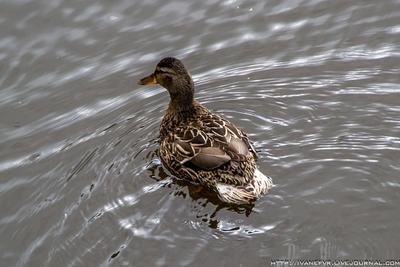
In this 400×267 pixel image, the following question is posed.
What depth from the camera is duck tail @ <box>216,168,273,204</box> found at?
8.07 meters

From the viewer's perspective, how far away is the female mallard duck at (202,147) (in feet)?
27.0

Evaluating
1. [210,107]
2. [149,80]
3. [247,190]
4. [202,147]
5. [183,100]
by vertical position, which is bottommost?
[247,190]

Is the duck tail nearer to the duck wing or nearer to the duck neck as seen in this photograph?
the duck wing

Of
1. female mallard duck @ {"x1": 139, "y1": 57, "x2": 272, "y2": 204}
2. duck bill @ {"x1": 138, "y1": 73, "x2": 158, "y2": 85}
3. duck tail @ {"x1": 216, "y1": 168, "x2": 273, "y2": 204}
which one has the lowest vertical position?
duck tail @ {"x1": 216, "y1": 168, "x2": 273, "y2": 204}

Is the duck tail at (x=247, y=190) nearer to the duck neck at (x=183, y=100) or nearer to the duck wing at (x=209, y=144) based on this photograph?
the duck wing at (x=209, y=144)

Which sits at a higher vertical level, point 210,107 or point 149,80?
point 149,80

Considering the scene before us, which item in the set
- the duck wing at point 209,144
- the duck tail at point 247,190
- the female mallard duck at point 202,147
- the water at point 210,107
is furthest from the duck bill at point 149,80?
the duck tail at point 247,190

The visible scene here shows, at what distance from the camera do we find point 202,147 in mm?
8516

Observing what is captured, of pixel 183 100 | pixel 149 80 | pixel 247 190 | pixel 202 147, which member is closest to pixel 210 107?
pixel 183 100

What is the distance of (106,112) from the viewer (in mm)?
9961

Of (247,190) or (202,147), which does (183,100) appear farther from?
(247,190)

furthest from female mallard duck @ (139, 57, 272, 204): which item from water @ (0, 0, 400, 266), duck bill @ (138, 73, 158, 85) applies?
water @ (0, 0, 400, 266)

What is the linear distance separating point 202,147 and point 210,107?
1.54 metres

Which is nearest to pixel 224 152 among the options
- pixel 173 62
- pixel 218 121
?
pixel 218 121
